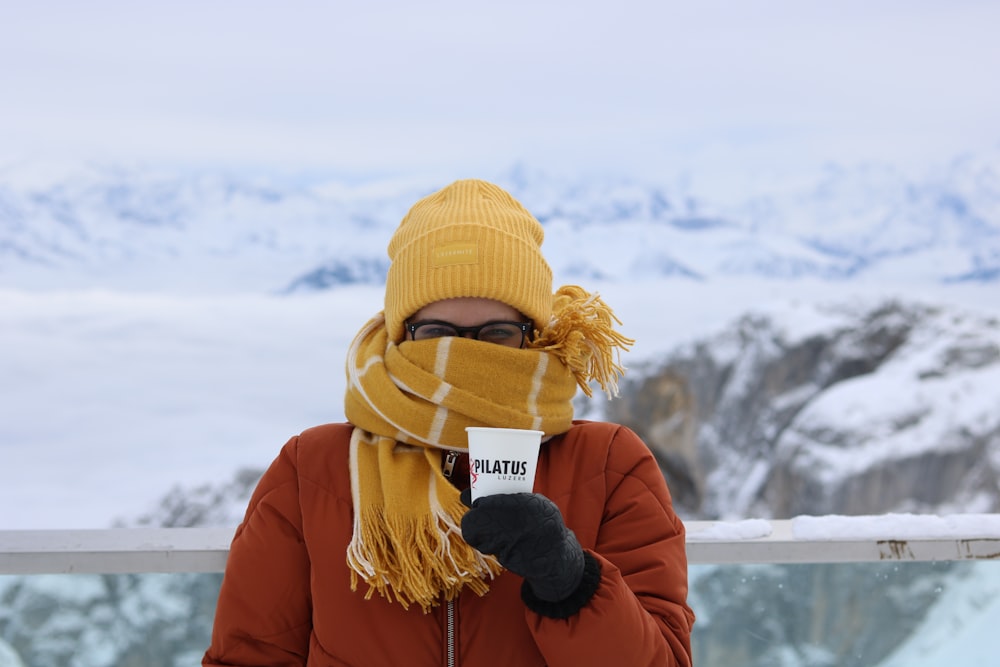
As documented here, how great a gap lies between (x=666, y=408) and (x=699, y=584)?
24.8ft

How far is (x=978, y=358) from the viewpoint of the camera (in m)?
7.58

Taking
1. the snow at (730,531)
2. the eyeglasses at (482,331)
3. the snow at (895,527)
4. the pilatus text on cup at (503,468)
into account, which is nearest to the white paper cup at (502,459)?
the pilatus text on cup at (503,468)

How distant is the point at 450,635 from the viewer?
1235 mm

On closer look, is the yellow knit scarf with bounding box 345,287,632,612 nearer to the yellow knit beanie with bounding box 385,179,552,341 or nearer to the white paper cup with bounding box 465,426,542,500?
the yellow knit beanie with bounding box 385,179,552,341

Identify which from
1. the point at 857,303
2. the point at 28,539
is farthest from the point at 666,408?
the point at 28,539

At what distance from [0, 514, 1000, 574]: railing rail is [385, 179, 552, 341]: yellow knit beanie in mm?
800

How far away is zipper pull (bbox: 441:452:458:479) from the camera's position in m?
1.33

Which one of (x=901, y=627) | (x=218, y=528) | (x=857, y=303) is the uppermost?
(x=218, y=528)

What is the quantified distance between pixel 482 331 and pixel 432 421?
0.16 m

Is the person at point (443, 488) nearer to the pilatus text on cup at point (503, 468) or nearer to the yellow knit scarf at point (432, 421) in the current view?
the yellow knit scarf at point (432, 421)

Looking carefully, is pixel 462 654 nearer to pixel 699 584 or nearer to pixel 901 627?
pixel 699 584

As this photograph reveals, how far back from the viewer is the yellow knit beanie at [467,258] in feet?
4.31

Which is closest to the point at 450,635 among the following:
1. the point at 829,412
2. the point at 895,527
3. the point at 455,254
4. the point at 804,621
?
the point at 455,254

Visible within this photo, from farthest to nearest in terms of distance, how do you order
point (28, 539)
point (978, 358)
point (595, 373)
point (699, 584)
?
1. point (978, 358)
2. point (699, 584)
3. point (28, 539)
4. point (595, 373)
